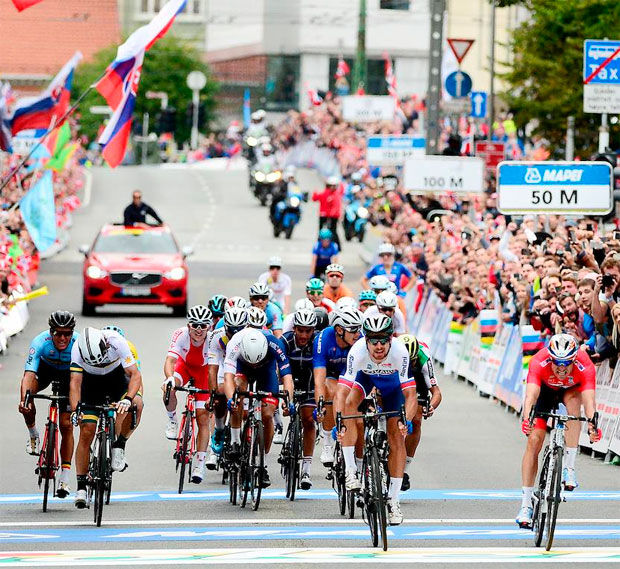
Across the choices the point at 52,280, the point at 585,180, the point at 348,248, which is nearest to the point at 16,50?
the point at 348,248

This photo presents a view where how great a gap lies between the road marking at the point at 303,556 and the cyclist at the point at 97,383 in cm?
242

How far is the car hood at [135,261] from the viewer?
107 ft

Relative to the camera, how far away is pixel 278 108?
108 meters

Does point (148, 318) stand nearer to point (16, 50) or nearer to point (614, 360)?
point (614, 360)

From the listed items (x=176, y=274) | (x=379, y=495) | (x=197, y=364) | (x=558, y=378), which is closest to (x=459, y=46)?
(x=176, y=274)

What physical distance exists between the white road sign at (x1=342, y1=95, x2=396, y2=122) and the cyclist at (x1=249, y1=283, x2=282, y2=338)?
108 feet

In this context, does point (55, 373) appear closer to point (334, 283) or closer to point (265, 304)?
point (265, 304)

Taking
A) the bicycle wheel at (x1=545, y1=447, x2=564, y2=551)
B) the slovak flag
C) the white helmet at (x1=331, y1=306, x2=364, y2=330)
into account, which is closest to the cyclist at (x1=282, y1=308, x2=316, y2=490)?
the white helmet at (x1=331, y1=306, x2=364, y2=330)

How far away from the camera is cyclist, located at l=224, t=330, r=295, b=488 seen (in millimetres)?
15578

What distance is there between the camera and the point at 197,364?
17.2 meters

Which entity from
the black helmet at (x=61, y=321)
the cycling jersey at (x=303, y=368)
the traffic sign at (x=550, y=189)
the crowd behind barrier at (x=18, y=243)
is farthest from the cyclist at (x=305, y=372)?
the crowd behind barrier at (x=18, y=243)

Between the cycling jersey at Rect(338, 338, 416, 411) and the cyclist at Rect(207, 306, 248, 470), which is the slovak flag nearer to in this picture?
the cyclist at Rect(207, 306, 248, 470)

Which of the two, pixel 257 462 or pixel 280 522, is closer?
pixel 280 522

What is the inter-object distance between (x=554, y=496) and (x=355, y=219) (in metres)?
39.1
